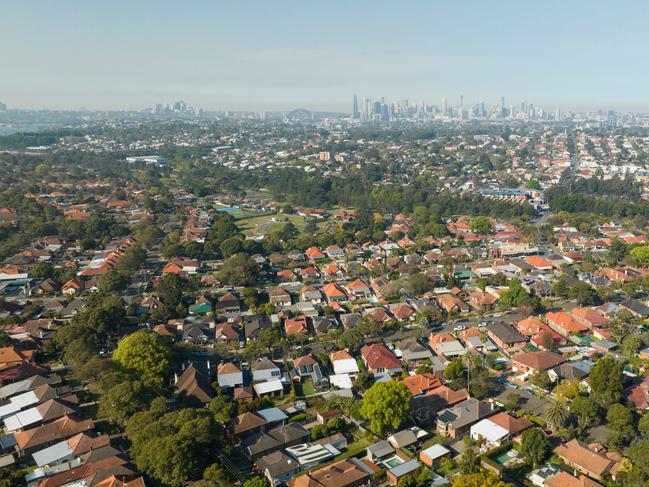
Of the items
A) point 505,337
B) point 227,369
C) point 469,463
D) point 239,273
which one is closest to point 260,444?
point 227,369

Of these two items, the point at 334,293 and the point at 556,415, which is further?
the point at 334,293

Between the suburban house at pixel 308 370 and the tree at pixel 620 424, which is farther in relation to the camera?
the suburban house at pixel 308 370

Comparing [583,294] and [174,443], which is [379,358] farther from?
[583,294]

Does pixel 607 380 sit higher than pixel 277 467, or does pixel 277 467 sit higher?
pixel 607 380

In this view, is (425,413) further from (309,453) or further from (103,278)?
(103,278)

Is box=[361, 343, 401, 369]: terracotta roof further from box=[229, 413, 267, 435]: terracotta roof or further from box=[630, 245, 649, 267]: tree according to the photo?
box=[630, 245, 649, 267]: tree

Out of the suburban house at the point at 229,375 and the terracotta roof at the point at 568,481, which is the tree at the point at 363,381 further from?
the terracotta roof at the point at 568,481

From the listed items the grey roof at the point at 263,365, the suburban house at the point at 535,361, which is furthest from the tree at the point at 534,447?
the grey roof at the point at 263,365
